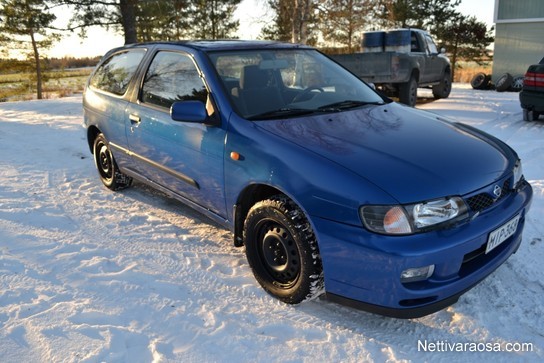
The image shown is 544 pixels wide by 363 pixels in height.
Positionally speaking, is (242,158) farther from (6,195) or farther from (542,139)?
(542,139)

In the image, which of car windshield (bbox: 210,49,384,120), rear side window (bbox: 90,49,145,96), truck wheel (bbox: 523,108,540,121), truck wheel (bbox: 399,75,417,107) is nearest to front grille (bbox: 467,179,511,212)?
car windshield (bbox: 210,49,384,120)

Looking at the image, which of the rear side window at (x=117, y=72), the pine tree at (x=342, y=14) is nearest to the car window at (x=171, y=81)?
the rear side window at (x=117, y=72)

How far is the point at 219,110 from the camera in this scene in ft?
9.95

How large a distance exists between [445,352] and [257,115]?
187 centimetres

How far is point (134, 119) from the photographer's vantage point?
4.01m

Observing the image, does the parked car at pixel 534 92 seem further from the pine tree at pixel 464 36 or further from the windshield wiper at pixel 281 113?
the pine tree at pixel 464 36

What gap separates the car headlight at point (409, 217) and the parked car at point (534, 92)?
707cm

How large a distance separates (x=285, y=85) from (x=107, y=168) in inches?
105

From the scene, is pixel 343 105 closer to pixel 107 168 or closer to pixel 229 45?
pixel 229 45

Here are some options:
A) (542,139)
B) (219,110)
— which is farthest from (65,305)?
(542,139)

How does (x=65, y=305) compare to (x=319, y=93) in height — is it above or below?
below

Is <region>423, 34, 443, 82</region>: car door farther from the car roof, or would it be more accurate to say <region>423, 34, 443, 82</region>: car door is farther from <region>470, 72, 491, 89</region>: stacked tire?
the car roof

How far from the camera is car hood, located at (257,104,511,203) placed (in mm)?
2299

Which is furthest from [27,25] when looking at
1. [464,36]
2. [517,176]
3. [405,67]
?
[464,36]
